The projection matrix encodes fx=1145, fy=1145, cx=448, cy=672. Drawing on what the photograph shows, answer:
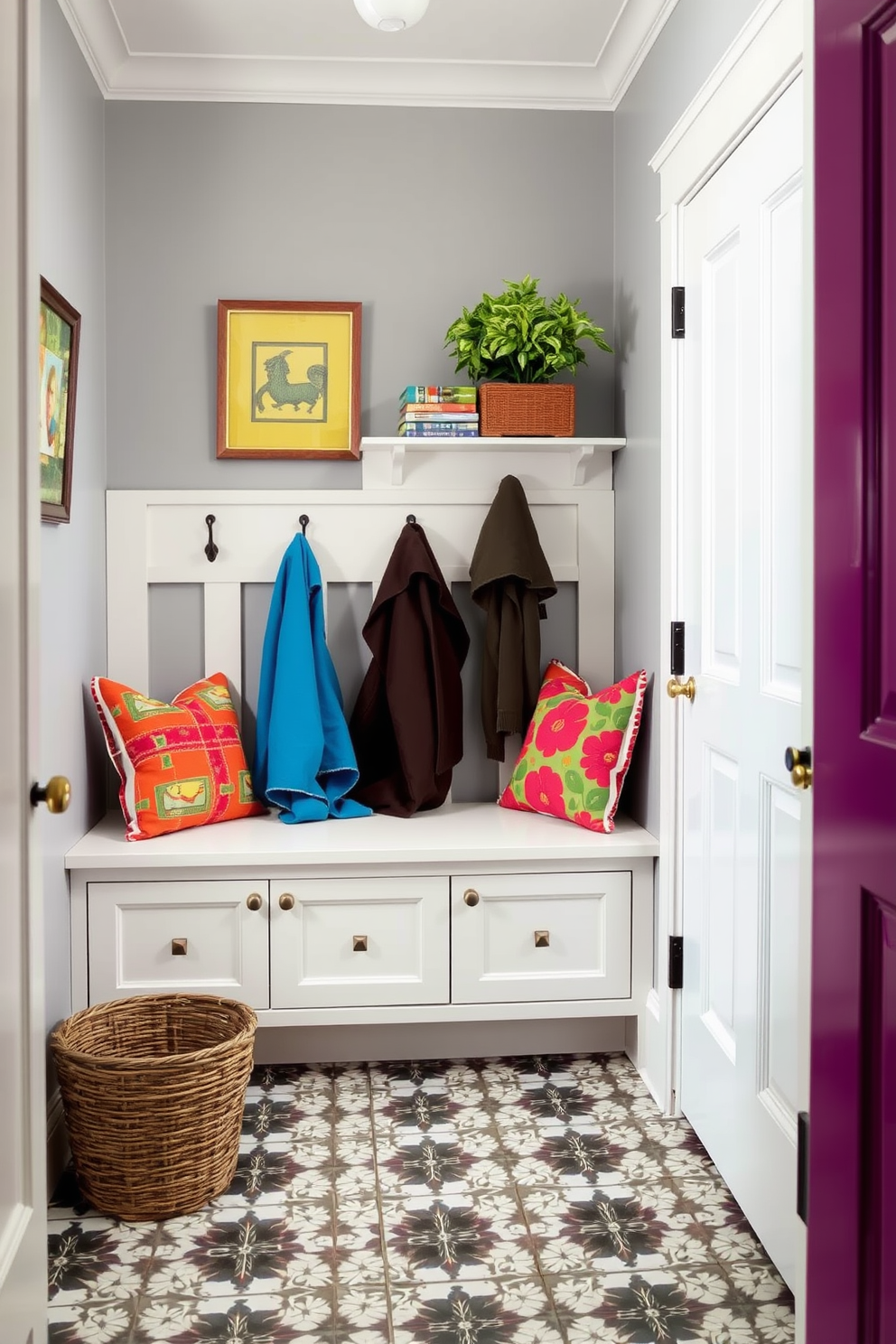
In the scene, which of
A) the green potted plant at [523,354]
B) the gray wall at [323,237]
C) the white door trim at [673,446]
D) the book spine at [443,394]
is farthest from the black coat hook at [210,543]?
the white door trim at [673,446]

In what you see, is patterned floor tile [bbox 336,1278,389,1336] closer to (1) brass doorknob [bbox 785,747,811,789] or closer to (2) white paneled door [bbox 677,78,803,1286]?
(2) white paneled door [bbox 677,78,803,1286]

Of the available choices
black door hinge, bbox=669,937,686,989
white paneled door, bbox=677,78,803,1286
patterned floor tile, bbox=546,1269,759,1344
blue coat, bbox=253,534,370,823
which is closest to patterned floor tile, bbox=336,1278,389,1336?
patterned floor tile, bbox=546,1269,759,1344

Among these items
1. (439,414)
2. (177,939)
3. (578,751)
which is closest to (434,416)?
(439,414)

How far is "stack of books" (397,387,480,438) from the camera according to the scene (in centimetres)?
298

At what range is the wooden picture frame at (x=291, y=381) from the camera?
3.10 metres

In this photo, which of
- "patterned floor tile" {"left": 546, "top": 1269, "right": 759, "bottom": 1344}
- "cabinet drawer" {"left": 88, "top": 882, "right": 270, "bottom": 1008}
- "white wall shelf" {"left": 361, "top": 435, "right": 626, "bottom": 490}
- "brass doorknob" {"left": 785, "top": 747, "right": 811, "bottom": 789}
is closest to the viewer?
"brass doorknob" {"left": 785, "top": 747, "right": 811, "bottom": 789}

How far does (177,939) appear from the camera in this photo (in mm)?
2680

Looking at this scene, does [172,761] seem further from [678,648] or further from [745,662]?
[745,662]

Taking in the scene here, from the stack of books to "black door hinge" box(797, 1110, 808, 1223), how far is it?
1960mm

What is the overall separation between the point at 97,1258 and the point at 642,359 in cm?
229

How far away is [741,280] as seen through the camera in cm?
213

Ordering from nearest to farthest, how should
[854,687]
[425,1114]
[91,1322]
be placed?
[854,687] → [91,1322] → [425,1114]

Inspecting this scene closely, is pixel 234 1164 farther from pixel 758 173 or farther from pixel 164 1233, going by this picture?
pixel 758 173

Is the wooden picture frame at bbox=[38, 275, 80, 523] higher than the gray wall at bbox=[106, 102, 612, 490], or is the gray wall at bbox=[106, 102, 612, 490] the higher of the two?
the gray wall at bbox=[106, 102, 612, 490]
